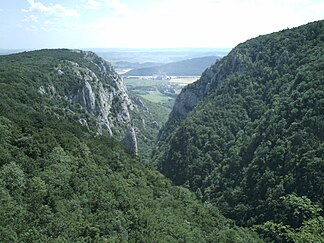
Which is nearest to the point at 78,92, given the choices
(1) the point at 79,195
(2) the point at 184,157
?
(2) the point at 184,157

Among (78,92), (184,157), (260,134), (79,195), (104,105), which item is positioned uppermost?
(78,92)

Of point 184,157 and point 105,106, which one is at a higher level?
point 105,106

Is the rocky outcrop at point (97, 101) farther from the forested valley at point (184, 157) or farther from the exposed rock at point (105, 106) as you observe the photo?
the forested valley at point (184, 157)

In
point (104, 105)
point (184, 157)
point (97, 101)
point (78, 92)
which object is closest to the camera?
point (184, 157)

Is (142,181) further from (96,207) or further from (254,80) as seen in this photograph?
(254,80)

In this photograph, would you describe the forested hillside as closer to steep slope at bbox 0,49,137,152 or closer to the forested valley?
the forested valley

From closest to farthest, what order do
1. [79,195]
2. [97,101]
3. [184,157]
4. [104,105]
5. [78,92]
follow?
[79,195], [184,157], [78,92], [97,101], [104,105]

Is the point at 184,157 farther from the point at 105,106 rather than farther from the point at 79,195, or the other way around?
the point at 79,195

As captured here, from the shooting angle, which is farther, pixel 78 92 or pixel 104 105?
pixel 104 105
